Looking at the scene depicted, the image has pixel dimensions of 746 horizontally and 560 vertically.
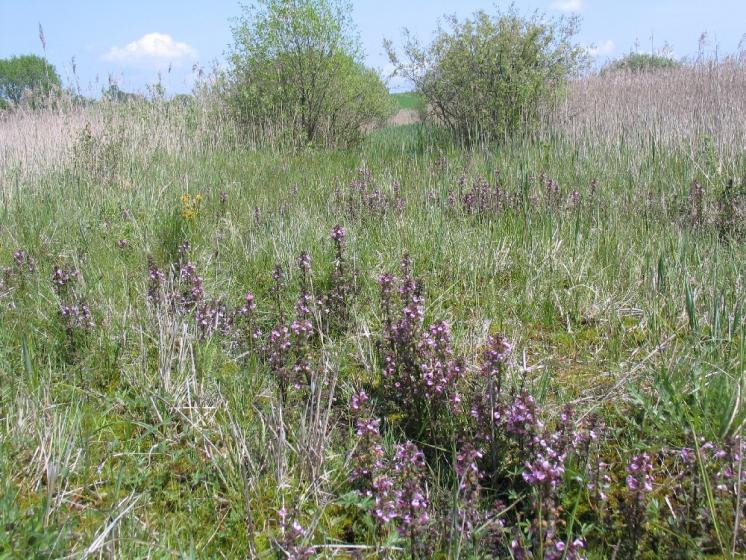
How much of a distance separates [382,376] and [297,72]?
9.94 meters

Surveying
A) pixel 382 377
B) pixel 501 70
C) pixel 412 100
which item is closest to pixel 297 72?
pixel 501 70

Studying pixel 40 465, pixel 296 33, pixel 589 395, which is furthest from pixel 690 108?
pixel 40 465

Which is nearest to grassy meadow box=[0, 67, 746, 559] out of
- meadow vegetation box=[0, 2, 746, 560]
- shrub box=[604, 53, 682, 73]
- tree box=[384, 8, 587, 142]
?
meadow vegetation box=[0, 2, 746, 560]

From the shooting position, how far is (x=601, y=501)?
1918 mm

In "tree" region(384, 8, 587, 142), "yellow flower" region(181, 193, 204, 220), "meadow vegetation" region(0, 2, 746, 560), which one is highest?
"tree" region(384, 8, 587, 142)

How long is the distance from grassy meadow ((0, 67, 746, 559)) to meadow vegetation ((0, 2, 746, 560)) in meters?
0.01

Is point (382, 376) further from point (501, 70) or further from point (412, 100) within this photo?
point (412, 100)

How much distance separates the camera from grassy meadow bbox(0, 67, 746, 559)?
1.81 meters

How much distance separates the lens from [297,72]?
11.4 m

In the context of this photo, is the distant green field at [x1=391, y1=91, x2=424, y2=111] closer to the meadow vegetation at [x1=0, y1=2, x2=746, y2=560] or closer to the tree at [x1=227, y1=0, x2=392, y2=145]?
the tree at [x1=227, y1=0, x2=392, y2=145]

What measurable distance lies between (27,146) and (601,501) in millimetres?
8668

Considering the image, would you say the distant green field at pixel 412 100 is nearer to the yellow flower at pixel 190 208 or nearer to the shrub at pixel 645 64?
the shrub at pixel 645 64

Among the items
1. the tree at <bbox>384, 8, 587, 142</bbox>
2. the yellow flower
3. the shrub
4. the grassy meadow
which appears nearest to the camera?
the grassy meadow

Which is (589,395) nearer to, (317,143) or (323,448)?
(323,448)
